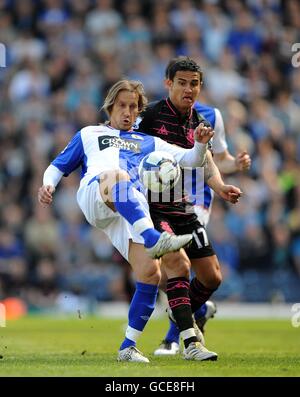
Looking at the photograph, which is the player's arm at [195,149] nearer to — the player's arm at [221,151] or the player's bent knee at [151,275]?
the player's bent knee at [151,275]

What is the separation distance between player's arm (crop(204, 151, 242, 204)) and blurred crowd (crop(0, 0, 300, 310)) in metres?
7.79

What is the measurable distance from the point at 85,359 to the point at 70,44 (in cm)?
1314

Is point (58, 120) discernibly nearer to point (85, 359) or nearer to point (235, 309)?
point (235, 309)

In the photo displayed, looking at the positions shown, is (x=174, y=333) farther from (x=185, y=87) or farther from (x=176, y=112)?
(x=185, y=87)

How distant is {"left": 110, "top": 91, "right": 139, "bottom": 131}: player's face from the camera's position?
8203 mm

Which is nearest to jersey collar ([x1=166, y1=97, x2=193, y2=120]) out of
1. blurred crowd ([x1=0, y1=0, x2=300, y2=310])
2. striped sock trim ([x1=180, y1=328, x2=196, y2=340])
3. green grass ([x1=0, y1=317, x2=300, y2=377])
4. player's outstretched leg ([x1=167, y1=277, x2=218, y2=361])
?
player's outstretched leg ([x1=167, y1=277, x2=218, y2=361])

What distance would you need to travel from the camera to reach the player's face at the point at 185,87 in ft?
28.1

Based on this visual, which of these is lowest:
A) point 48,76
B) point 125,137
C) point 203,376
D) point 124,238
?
point 203,376

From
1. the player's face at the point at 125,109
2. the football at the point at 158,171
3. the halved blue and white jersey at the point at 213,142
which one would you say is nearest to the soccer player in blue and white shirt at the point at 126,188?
the player's face at the point at 125,109

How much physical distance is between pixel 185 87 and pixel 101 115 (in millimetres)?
9978

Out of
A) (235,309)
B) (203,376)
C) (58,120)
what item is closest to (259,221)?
(235,309)

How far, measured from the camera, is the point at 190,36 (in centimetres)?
1992

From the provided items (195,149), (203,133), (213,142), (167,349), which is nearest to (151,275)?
(195,149)

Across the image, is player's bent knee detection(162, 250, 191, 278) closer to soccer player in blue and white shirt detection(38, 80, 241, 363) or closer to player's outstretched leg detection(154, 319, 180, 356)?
soccer player in blue and white shirt detection(38, 80, 241, 363)
